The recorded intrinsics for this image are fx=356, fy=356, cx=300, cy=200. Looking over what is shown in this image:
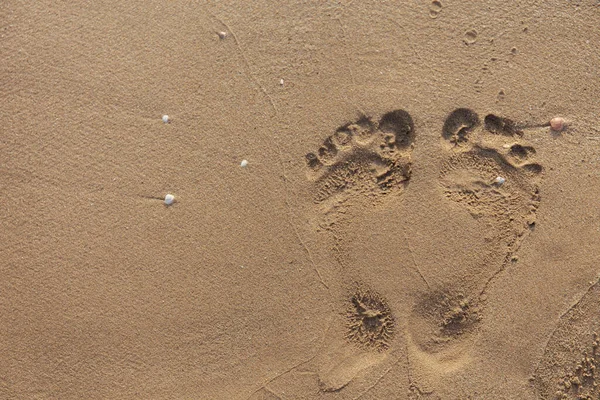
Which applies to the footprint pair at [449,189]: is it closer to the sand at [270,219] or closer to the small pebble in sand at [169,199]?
the sand at [270,219]

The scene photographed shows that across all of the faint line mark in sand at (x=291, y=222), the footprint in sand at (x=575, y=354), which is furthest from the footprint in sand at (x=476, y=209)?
the faint line mark in sand at (x=291, y=222)

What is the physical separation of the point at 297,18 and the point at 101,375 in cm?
333

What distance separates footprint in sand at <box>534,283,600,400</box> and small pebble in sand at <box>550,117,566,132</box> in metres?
1.32

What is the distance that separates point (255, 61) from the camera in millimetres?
2928

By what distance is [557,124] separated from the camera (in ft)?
9.57

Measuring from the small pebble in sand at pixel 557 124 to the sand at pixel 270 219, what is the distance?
0.20ft

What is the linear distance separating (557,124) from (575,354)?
6.23 feet

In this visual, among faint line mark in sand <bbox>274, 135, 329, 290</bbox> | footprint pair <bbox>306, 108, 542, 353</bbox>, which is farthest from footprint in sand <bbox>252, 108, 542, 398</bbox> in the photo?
faint line mark in sand <bbox>274, 135, 329, 290</bbox>

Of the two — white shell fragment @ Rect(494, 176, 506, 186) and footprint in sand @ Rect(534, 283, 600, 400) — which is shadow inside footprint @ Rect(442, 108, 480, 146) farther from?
footprint in sand @ Rect(534, 283, 600, 400)

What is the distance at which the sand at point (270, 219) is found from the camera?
288 cm

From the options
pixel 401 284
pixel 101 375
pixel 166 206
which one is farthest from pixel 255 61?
pixel 101 375

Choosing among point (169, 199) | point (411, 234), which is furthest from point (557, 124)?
point (169, 199)

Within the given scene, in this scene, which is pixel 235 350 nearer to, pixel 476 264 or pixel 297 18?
pixel 476 264

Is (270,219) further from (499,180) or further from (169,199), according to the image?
(499,180)
